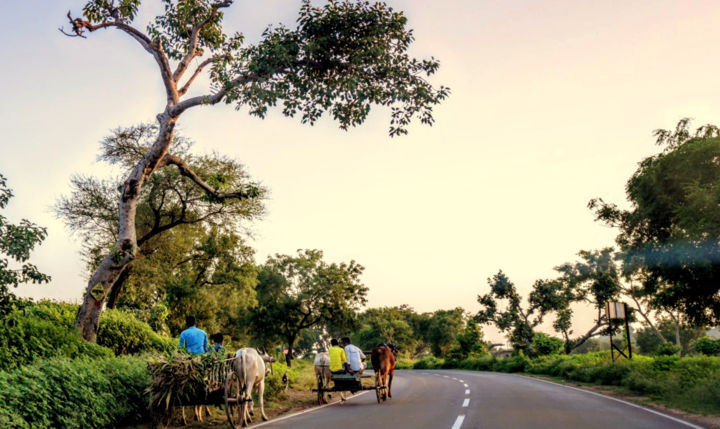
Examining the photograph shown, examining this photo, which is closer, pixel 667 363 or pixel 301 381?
pixel 667 363

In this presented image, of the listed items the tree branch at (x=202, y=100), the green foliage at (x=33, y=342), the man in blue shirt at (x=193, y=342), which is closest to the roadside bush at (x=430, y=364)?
the tree branch at (x=202, y=100)

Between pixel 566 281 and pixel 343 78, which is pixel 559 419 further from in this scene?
pixel 566 281

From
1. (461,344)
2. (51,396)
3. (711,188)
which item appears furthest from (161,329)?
(461,344)

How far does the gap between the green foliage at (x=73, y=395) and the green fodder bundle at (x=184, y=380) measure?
1.79ft

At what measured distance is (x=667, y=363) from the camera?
1959 cm

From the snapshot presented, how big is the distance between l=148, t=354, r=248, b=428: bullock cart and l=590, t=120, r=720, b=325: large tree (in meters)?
15.1

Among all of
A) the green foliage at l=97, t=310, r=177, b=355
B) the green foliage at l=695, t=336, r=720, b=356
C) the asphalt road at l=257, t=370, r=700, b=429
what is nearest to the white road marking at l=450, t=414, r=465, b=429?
the asphalt road at l=257, t=370, r=700, b=429

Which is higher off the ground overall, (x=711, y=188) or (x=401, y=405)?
(x=711, y=188)

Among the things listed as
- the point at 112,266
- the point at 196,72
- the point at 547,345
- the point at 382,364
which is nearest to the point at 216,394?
the point at 112,266

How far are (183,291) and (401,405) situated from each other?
24.1 meters

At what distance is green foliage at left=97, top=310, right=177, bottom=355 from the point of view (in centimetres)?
1756

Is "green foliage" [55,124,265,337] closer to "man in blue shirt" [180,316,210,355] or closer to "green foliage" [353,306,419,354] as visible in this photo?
"man in blue shirt" [180,316,210,355]

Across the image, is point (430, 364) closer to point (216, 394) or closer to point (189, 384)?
point (216, 394)

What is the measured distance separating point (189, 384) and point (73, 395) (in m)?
2.06
